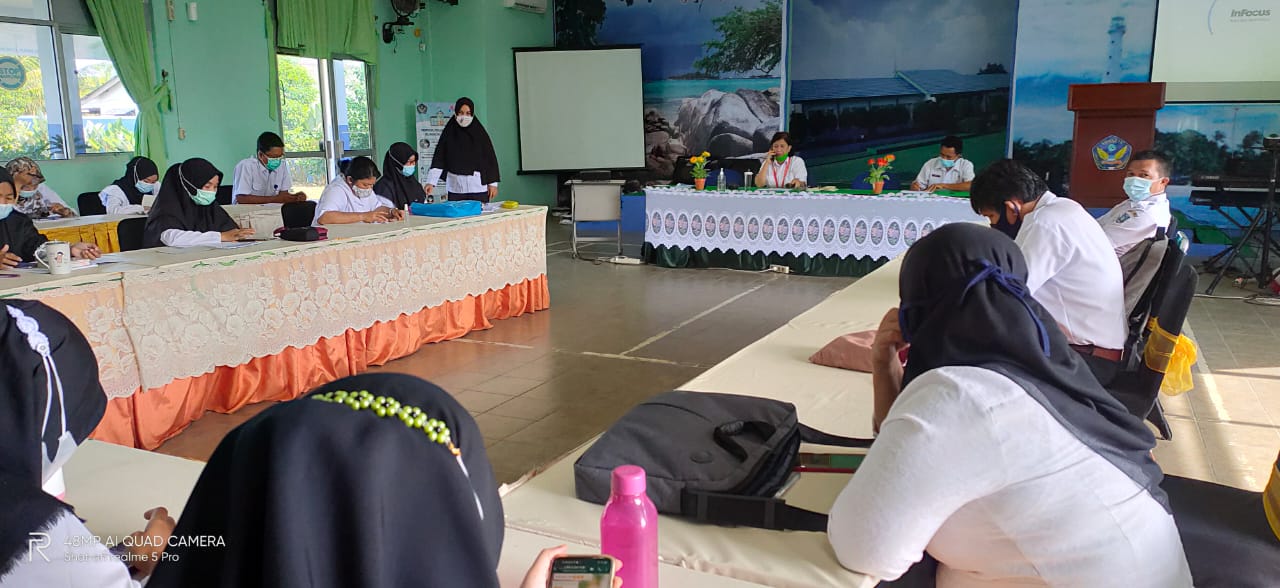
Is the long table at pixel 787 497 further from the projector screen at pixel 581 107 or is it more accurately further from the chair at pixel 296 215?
the projector screen at pixel 581 107

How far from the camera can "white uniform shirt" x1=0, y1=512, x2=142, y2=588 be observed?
2.94 ft

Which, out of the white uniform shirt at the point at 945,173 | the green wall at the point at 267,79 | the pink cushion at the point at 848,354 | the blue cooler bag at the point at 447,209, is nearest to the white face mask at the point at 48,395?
the pink cushion at the point at 848,354

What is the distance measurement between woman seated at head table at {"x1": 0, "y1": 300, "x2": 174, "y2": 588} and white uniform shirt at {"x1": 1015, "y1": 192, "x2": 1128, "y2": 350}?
95.9 inches

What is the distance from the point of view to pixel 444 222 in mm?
4977

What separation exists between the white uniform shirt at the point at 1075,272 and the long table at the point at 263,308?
3.10 meters

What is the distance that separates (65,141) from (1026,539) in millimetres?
7640

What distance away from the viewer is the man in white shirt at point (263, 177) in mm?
6480

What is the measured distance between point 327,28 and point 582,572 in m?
8.79

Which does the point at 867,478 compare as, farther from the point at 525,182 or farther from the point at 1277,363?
the point at 525,182

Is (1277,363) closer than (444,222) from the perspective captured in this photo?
Yes

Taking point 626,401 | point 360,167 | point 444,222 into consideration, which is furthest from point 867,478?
point 360,167

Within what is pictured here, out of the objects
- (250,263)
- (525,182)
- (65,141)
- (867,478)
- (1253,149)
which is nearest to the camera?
(867,478)

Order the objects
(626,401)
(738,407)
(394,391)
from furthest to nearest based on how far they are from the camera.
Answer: (626,401), (738,407), (394,391)

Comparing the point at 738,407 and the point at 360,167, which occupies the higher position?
the point at 360,167
